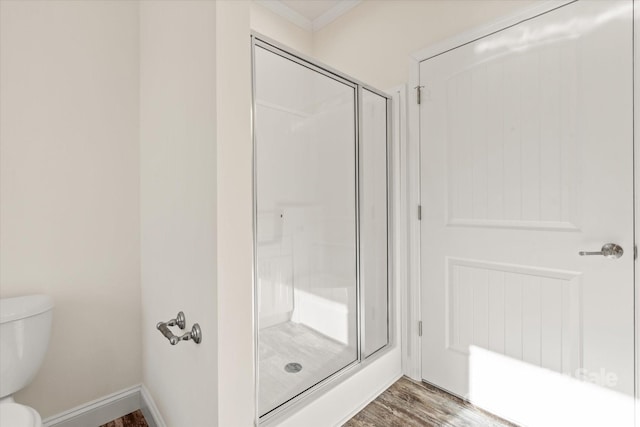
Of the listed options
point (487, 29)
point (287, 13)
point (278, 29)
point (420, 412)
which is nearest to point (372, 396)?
point (420, 412)

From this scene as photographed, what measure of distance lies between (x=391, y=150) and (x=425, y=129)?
246 mm

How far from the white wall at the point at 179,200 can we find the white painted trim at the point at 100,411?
139mm

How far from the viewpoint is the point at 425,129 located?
192 cm

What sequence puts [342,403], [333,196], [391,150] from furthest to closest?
[391,150] < [333,196] < [342,403]

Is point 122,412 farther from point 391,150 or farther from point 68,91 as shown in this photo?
point 391,150

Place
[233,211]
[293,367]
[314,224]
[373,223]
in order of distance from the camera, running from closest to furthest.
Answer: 1. [233,211]
2. [293,367]
3. [314,224]
4. [373,223]

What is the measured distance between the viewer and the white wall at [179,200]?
101 cm

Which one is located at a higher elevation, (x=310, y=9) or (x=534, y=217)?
(x=310, y=9)

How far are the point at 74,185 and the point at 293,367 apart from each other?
1382 mm

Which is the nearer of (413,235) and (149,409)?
(149,409)

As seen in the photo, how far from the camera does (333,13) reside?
8.32 ft

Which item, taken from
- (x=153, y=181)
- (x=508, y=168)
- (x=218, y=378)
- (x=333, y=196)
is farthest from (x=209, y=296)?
(x=508, y=168)

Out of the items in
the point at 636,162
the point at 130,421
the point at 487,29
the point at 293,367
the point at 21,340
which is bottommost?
the point at 130,421

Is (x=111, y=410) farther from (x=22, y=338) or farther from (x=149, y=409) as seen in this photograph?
(x=22, y=338)
